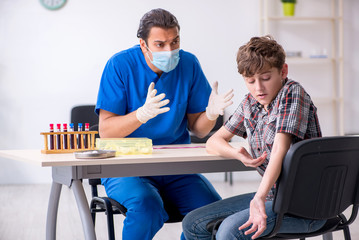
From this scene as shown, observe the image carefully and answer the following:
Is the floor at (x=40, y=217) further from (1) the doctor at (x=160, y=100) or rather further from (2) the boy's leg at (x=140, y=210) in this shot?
(2) the boy's leg at (x=140, y=210)

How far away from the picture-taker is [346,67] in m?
5.07

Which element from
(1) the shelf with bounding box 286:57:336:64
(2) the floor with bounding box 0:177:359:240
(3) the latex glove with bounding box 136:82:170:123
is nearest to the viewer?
(3) the latex glove with bounding box 136:82:170:123

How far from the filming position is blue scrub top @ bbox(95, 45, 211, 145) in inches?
77.8

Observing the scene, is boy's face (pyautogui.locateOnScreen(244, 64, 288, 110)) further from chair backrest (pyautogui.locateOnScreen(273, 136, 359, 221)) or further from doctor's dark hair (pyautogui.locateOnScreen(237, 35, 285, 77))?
chair backrest (pyautogui.locateOnScreen(273, 136, 359, 221))

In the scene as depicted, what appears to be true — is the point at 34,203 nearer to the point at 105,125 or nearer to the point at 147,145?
the point at 105,125

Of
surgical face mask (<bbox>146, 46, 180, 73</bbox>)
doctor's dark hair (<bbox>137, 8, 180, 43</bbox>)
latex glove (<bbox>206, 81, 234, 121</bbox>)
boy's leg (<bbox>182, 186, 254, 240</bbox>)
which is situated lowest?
boy's leg (<bbox>182, 186, 254, 240</bbox>)

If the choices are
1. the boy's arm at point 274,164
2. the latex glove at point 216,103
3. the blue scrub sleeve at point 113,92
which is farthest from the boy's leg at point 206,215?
the blue scrub sleeve at point 113,92

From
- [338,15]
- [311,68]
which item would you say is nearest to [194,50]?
[311,68]

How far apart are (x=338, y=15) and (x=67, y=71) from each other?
2.74 metres

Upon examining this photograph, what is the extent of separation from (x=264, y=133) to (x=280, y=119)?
0.10 metres

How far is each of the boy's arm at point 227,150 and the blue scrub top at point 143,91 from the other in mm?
376

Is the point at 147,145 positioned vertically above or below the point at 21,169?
above

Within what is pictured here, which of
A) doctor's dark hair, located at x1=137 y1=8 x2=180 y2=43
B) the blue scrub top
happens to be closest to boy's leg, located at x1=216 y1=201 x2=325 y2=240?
the blue scrub top

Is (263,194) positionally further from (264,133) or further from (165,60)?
(165,60)
